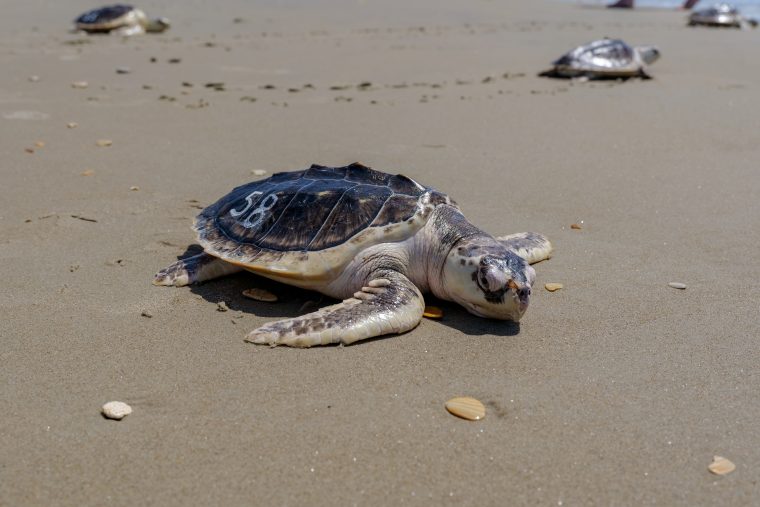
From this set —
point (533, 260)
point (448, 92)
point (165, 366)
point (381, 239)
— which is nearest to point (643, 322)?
point (533, 260)

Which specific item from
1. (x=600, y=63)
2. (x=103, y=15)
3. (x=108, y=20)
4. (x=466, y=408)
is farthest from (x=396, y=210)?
(x=103, y=15)

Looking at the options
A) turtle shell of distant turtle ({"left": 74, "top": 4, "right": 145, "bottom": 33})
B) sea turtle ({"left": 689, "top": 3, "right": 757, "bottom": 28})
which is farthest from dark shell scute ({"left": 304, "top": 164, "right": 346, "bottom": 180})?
sea turtle ({"left": 689, "top": 3, "right": 757, "bottom": 28})

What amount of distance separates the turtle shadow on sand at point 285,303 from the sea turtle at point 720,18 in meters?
12.5

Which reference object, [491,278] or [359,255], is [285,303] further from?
[491,278]

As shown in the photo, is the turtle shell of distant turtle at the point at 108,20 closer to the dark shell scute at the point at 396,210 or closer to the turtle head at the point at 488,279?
the dark shell scute at the point at 396,210

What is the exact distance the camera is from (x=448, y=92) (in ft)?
24.6

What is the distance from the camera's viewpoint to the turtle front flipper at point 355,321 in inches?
113

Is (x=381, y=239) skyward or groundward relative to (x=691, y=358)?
skyward

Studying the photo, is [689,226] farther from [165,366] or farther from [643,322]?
[165,366]

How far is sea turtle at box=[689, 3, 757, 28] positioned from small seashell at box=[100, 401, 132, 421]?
13818mm

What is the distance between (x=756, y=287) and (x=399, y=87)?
4.87m

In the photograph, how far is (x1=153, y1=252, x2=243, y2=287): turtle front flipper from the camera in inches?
135

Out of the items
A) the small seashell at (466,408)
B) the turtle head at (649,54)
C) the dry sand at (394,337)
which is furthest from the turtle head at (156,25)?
the small seashell at (466,408)

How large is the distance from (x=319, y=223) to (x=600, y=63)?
21.0ft
